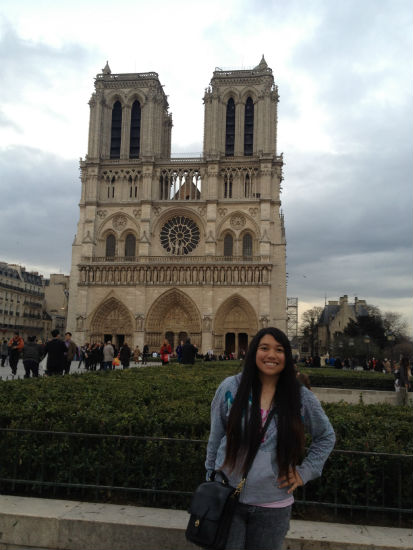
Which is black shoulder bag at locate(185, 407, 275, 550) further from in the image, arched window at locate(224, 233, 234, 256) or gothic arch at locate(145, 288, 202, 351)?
arched window at locate(224, 233, 234, 256)

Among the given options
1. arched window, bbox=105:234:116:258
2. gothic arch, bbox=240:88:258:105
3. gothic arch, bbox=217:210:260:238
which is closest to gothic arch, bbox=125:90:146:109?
gothic arch, bbox=240:88:258:105

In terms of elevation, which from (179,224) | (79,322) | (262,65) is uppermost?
(262,65)

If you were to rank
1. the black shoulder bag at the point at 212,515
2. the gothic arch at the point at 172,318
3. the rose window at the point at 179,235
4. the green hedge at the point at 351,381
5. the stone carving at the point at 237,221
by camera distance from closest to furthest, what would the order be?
the black shoulder bag at the point at 212,515
the green hedge at the point at 351,381
the gothic arch at the point at 172,318
the stone carving at the point at 237,221
the rose window at the point at 179,235

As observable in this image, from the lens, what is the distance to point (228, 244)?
4197cm

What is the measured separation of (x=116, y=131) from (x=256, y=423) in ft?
146

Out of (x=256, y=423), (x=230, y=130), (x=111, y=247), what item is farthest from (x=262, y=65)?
(x=256, y=423)

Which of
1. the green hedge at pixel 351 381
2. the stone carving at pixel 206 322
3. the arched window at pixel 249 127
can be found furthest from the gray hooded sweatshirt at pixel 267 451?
the arched window at pixel 249 127

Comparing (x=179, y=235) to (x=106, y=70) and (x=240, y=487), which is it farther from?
(x=240, y=487)

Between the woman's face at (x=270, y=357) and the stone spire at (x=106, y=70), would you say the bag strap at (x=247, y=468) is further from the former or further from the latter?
the stone spire at (x=106, y=70)

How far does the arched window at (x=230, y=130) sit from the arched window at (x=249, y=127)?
3.66 feet

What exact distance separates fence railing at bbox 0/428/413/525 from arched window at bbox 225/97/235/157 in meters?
40.1

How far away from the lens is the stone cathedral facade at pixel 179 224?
4022cm

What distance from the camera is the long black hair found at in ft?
9.50

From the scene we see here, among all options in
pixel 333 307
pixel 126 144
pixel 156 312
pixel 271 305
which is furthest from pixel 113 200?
pixel 333 307
